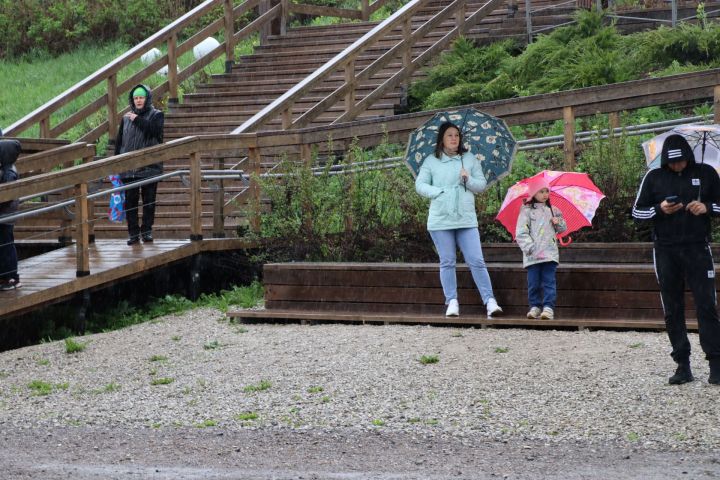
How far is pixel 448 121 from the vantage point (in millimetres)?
11133

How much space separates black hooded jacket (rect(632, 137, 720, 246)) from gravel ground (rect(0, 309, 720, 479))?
932 millimetres

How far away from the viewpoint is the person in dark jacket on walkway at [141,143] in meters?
13.9

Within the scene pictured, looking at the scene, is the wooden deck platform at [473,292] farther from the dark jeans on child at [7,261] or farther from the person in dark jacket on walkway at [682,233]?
the dark jeans on child at [7,261]

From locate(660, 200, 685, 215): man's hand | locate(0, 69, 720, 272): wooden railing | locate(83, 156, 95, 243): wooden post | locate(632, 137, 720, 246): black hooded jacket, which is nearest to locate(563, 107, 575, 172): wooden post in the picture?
locate(0, 69, 720, 272): wooden railing

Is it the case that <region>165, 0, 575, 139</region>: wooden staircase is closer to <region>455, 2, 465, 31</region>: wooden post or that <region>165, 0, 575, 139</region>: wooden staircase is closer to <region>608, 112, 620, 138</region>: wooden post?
<region>455, 2, 465, 31</region>: wooden post

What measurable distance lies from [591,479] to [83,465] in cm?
265

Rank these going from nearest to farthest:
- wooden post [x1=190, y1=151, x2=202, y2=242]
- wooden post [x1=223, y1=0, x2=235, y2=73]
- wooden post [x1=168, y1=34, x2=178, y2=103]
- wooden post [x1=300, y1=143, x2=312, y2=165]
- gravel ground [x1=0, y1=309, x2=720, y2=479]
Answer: gravel ground [x1=0, y1=309, x2=720, y2=479], wooden post [x1=300, y1=143, x2=312, y2=165], wooden post [x1=190, y1=151, x2=202, y2=242], wooden post [x1=168, y1=34, x2=178, y2=103], wooden post [x1=223, y1=0, x2=235, y2=73]

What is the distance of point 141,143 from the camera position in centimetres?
1407

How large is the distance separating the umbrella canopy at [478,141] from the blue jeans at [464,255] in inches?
29.0

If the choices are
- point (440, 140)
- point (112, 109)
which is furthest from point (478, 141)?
point (112, 109)

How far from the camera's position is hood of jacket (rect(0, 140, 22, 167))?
12.5 m

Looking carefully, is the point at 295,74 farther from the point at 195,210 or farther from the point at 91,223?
the point at 195,210

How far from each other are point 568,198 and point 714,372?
2783mm

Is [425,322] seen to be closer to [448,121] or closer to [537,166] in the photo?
[448,121]
